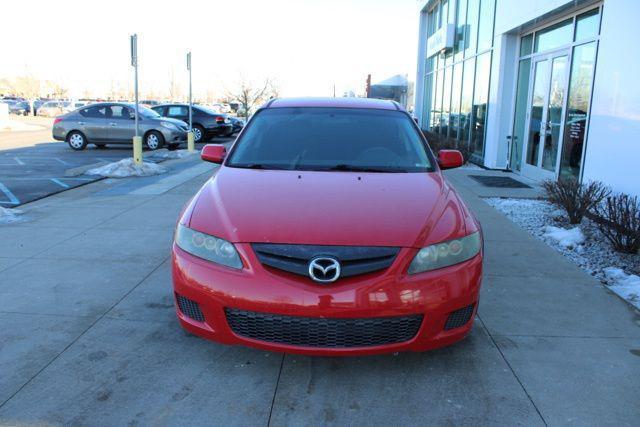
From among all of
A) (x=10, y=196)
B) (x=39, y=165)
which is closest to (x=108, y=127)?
(x=39, y=165)

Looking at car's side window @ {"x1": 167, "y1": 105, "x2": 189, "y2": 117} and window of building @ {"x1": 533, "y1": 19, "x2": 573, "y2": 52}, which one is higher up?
window of building @ {"x1": 533, "y1": 19, "x2": 573, "y2": 52}

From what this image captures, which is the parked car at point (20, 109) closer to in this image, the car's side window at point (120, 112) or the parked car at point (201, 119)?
the parked car at point (201, 119)

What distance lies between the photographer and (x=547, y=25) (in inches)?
398

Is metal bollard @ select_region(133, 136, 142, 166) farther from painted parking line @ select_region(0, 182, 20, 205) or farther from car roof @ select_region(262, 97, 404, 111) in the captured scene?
car roof @ select_region(262, 97, 404, 111)

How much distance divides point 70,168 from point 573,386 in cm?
1221

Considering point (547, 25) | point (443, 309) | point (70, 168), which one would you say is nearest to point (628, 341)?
point (443, 309)

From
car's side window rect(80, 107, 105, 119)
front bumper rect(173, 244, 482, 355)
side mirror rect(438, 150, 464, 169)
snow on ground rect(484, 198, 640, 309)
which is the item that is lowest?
snow on ground rect(484, 198, 640, 309)

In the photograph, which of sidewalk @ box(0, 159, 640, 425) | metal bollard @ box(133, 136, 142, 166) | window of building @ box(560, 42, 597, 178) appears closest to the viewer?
sidewalk @ box(0, 159, 640, 425)

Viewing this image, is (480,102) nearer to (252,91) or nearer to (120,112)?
(120,112)

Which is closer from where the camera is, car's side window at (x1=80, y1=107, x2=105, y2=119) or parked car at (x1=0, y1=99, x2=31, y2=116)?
car's side window at (x1=80, y1=107, x2=105, y2=119)

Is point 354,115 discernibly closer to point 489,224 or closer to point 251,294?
point 251,294

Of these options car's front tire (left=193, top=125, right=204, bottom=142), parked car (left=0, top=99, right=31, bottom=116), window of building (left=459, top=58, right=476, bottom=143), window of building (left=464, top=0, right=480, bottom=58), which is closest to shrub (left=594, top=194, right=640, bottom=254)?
window of building (left=459, top=58, right=476, bottom=143)

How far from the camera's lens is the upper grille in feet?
9.49

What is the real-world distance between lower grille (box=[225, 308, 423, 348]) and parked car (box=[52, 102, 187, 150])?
1544 cm
